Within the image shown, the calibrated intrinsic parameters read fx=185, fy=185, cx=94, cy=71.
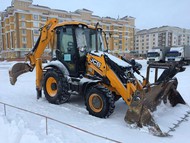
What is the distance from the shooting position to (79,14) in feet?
204

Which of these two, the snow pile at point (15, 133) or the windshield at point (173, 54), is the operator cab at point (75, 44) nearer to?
the snow pile at point (15, 133)

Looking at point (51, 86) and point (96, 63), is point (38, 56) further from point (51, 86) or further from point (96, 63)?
point (96, 63)

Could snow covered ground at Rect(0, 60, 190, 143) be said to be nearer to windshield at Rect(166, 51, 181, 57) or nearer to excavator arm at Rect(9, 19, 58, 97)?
excavator arm at Rect(9, 19, 58, 97)

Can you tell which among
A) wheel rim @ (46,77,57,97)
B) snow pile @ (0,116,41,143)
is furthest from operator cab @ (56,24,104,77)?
snow pile @ (0,116,41,143)

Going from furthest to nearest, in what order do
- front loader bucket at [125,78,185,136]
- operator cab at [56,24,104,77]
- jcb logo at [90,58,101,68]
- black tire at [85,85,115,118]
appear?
operator cab at [56,24,104,77], jcb logo at [90,58,101,68], black tire at [85,85,115,118], front loader bucket at [125,78,185,136]

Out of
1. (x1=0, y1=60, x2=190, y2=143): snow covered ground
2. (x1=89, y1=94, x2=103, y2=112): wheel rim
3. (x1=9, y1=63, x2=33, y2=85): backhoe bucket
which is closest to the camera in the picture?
(x1=0, y1=60, x2=190, y2=143): snow covered ground

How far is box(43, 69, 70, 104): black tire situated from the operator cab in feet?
1.34

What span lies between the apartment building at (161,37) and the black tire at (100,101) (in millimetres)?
97808

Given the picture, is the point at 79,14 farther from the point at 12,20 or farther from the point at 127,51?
the point at 127,51

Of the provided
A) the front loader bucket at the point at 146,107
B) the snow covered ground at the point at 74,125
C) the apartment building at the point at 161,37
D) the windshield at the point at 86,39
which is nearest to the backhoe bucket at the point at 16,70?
the snow covered ground at the point at 74,125

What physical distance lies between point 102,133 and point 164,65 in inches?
90.4

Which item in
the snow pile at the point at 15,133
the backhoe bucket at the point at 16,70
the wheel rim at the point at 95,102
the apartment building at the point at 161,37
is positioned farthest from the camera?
the apartment building at the point at 161,37

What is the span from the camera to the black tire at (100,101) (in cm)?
481

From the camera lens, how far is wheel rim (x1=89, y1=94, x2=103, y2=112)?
4.98 meters
